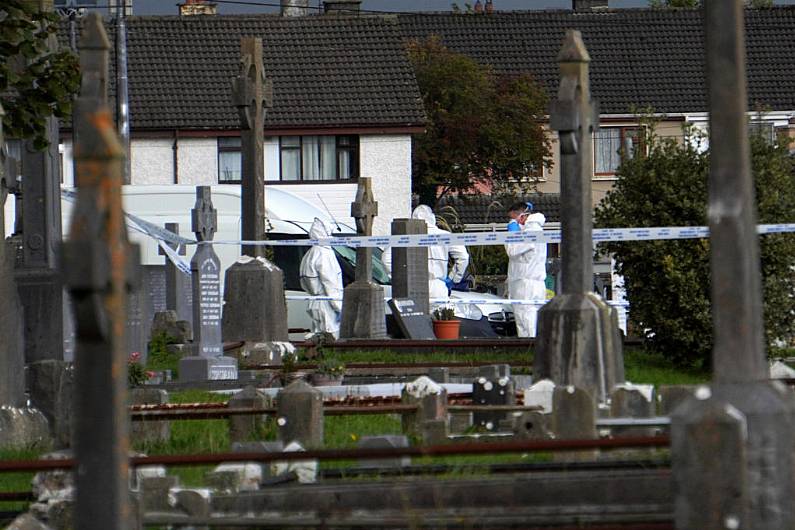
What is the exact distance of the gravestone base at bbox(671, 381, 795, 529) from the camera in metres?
6.96

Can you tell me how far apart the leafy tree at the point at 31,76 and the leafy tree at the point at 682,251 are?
744 centimetres

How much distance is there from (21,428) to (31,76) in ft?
9.31

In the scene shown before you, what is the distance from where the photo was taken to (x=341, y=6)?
5325 cm

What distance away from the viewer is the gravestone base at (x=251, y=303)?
2019 centimetres

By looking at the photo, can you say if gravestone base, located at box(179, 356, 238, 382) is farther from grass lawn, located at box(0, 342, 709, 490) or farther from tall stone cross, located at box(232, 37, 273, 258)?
tall stone cross, located at box(232, 37, 273, 258)

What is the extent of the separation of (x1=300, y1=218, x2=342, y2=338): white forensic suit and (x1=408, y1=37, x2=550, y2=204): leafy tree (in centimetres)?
2200

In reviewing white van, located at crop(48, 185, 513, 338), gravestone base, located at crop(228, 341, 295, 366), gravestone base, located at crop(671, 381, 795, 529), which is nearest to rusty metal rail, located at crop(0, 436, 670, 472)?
gravestone base, located at crop(671, 381, 795, 529)

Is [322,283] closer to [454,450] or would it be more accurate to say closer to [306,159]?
[454,450]

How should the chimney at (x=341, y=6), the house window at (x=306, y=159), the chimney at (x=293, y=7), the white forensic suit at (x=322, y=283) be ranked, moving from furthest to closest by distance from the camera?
the chimney at (x=293, y=7), the chimney at (x=341, y=6), the house window at (x=306, y=159), the white forensic suit at (x=322, y=283)

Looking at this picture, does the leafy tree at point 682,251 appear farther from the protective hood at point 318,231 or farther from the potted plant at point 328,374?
the protective hood at point 318,231

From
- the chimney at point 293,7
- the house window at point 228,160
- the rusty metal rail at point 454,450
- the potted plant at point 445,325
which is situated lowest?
the rusty metal rail at point 454,450

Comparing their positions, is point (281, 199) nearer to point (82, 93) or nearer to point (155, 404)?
point (82, 93)

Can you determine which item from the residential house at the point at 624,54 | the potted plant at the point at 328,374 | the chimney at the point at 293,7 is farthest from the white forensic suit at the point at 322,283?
the chimney at the point at 293,7

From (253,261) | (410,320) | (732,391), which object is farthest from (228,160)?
(732,391)
